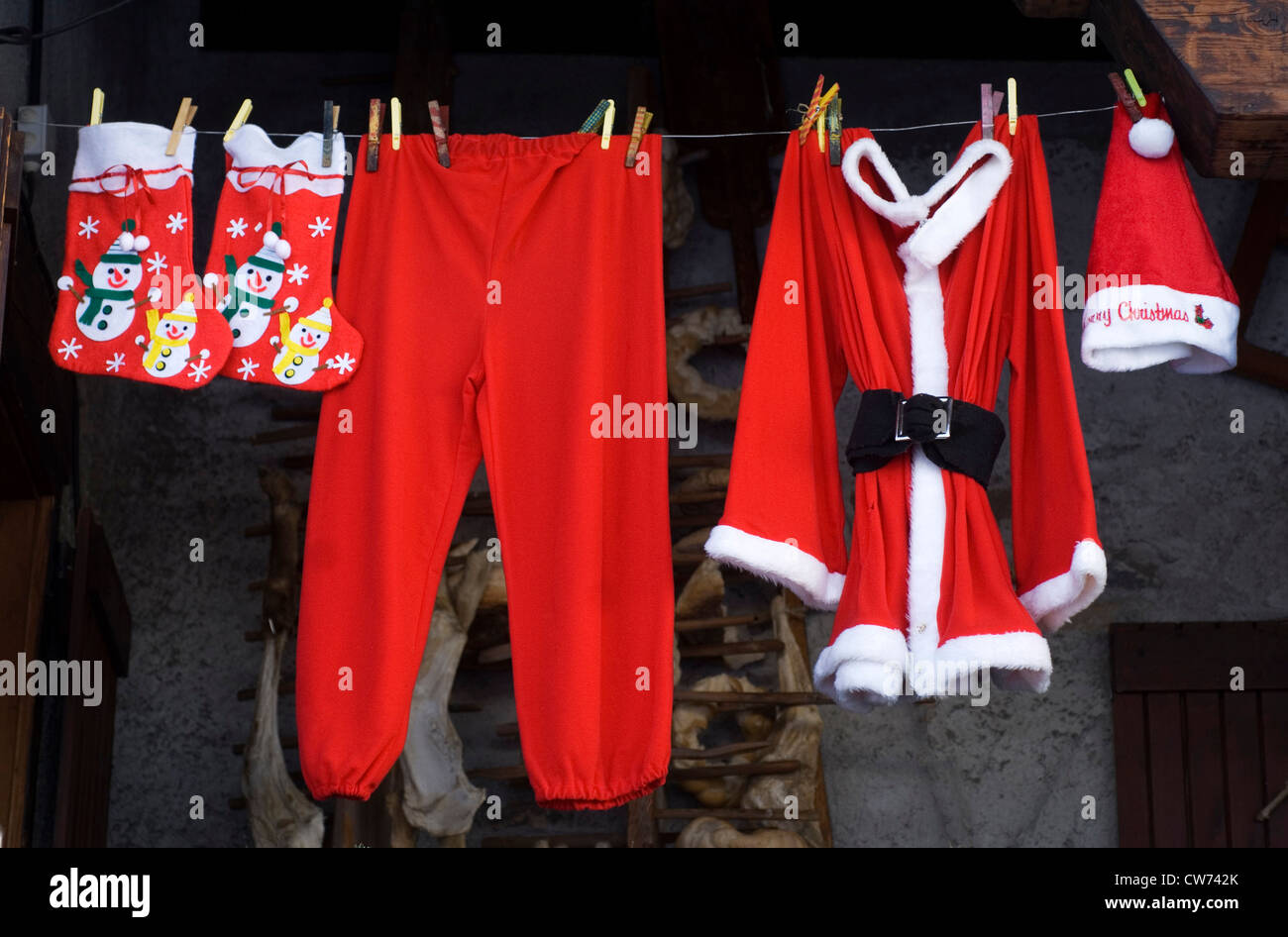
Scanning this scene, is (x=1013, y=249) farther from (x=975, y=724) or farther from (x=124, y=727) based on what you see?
(x=124, y=727)

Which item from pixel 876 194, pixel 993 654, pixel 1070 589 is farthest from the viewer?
pixel 876 194

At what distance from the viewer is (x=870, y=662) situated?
304 centimetres

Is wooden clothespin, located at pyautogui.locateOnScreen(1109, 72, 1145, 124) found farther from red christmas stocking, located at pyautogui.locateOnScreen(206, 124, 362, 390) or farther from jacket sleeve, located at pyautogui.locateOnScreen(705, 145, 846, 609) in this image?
red christmas stocking, located at pyautogui.locateOnScreen(206, 124, 362, 390)

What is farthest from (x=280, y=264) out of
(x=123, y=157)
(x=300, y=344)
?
(x=123, y=157)

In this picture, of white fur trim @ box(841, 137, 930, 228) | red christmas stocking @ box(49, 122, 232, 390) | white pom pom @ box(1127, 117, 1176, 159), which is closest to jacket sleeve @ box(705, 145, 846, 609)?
white fur trim @ box(841, 137, 930, 228)

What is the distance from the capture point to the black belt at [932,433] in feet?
10.5

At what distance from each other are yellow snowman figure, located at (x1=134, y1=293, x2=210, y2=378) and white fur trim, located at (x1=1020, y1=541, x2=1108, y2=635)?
5.91 feet

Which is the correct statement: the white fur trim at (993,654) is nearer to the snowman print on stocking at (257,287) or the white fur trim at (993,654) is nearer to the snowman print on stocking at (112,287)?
the snowman print on stocking at (257,287)

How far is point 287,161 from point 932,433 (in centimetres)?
154

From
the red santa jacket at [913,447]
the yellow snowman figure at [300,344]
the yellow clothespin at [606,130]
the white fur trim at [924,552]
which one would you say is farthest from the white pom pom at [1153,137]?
the yellow snowman figure at [300,344]

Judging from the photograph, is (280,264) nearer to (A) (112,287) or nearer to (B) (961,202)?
(A) (112,287)

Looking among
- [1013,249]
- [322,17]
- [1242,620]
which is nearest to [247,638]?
[322,17]

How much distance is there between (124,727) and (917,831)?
2385 millimetres

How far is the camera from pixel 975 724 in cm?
468
